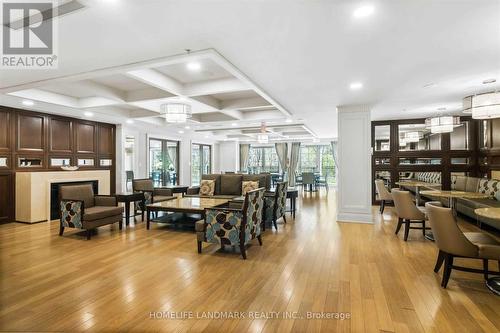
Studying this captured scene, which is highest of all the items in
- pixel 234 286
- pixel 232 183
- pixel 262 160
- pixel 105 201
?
pixel 262 160

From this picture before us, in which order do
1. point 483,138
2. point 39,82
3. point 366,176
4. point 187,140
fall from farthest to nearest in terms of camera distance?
point 187,140 → point 483,138 → point 366,176 → point 39,82

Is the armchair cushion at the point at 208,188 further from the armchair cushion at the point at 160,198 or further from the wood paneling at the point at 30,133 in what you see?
the wood paneling at the point at 30,133

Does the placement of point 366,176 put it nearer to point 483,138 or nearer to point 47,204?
point 483,138

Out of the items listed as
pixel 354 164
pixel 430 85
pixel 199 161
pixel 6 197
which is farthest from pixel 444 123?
pixel 199 161

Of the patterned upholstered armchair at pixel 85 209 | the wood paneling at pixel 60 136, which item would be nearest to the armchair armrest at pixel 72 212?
the patterned upholstered armchair at pixel 85 209

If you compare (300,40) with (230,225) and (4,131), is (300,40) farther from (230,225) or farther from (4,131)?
(4,131)

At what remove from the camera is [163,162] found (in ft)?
31.8

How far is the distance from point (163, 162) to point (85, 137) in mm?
3052

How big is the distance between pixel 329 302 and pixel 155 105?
5195 mm

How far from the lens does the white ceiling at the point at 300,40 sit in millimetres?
2098

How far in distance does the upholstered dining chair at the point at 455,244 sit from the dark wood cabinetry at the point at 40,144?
7.50 m

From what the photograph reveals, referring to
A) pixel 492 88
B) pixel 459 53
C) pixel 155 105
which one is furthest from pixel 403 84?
pixel 155 105

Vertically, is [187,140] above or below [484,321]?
above

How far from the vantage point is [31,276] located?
290 cm
